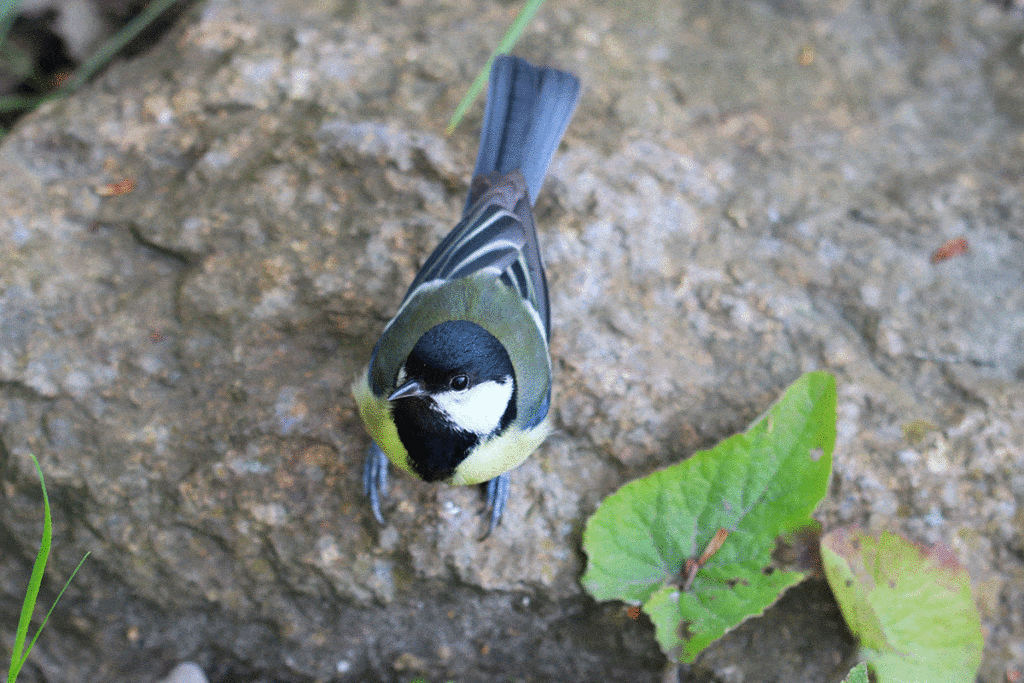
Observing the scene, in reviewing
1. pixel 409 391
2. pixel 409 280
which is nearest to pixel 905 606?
pixel 409 391

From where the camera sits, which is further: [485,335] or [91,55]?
[91,55]

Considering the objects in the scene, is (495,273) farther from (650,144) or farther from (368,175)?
(650,144)

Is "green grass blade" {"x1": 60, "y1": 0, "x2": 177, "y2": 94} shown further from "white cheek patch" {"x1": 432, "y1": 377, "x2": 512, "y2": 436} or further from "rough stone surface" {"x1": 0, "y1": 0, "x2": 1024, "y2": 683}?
"white cheek patch" {"x1": 432, "y1": 377, "x2": 512, "y2": 436}

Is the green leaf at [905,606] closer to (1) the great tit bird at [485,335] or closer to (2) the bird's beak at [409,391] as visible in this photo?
(1) the great tit bird at [485,335]

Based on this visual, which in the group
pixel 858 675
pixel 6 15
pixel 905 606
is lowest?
pixel 905 606

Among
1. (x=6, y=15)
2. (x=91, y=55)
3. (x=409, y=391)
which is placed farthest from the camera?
Result: (x=91, y=55)

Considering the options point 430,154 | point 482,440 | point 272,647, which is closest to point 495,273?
point 482,440

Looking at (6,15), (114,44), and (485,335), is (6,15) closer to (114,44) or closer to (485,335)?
(114,44)
